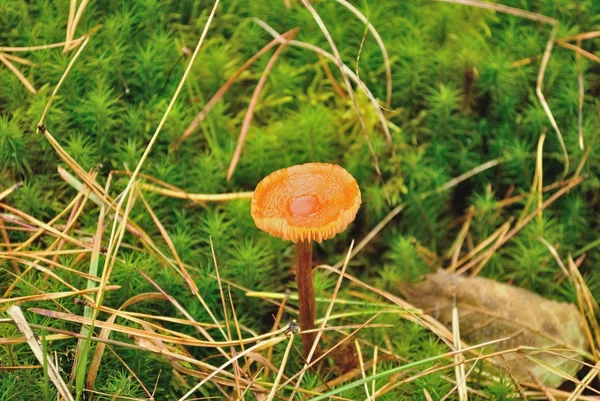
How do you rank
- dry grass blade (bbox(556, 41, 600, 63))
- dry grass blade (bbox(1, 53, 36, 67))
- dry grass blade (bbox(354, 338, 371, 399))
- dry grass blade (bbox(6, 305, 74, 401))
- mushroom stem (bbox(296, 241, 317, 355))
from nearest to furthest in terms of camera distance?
dry grass blade (bbox(6, 305, 74, 401))
mushroom stem (bbox(296, 241, 317, 355))
dry grass blade (bbox(354, 338, 371, 399))
dry grass blade (bbox(1, 53, 36, 67))
dry grass blade (bbox(556, 41, 600, 63))

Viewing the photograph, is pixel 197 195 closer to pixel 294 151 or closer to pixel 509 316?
pixel 294 151

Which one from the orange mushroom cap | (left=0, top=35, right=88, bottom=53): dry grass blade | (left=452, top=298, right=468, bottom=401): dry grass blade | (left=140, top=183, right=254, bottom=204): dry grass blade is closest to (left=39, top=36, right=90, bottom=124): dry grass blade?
(left=0, top=35, right=88, bottom=53): dry grass blade

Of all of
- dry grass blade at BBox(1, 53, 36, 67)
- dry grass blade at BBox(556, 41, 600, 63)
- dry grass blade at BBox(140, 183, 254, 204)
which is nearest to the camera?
dry grass blade at BBox(140, 183, 254, 204)

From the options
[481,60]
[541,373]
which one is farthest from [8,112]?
[541,373]

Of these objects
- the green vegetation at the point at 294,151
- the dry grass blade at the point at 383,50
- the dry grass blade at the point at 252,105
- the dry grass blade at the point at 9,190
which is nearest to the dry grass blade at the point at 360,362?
the green vegetation at the point at 294,151

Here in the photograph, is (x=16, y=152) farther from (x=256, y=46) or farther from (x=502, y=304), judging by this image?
(x=502, y=304)

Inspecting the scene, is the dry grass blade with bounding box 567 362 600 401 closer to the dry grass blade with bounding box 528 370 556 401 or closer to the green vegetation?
the dry grass blade with bounding box 528 370 556 401

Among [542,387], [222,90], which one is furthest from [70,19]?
[542,387]
